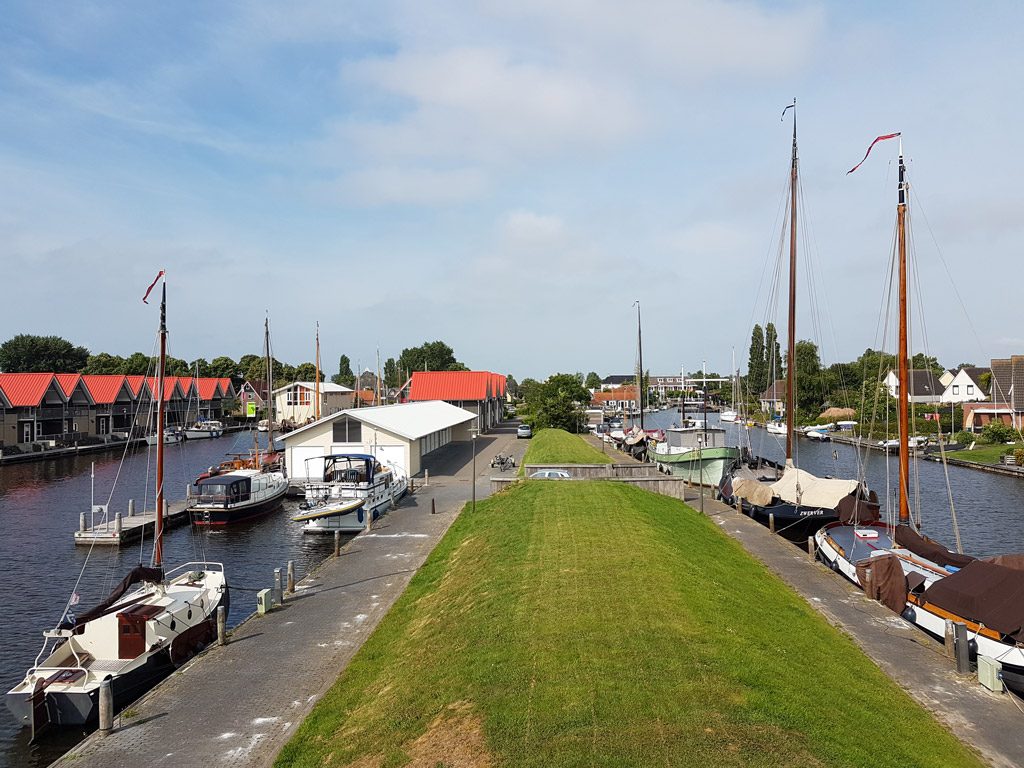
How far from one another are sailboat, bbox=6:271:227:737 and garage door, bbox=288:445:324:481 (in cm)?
2694

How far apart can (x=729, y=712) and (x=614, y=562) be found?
8.60m

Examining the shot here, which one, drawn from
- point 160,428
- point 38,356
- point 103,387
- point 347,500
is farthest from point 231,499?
point 38,356

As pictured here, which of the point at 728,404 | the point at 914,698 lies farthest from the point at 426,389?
the point at 728,404

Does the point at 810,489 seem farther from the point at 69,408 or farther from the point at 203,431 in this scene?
the point at 203,431

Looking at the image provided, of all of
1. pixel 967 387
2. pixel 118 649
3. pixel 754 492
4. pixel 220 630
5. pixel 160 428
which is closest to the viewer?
pixel 118 649

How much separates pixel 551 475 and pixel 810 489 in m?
12.2

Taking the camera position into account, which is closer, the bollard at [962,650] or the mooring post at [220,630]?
the bollard at [962,650]

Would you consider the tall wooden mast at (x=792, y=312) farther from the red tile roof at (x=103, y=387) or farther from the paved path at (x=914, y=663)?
the red tile roof at (x=103, y=387)

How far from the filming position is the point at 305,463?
1882 inches

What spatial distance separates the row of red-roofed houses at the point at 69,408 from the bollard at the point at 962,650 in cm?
5971

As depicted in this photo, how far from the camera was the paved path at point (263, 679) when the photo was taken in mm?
12438

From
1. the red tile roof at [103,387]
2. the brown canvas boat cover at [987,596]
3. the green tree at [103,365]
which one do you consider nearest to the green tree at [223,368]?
the green tree at [103,365]

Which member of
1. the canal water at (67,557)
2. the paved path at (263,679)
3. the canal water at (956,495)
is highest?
the paved path at (263,679)

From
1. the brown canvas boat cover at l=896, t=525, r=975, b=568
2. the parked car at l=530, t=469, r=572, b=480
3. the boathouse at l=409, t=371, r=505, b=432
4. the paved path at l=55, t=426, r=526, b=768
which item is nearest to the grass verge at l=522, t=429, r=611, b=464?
the parked car at l=530, t=469, r=572, b=480
